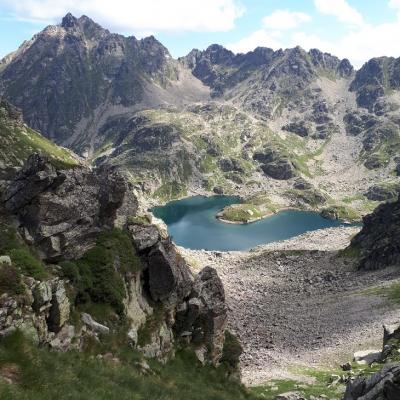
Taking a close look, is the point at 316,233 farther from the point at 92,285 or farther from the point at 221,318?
the point at 92,285

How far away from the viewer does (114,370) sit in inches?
953

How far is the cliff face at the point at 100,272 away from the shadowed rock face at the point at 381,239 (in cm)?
7708

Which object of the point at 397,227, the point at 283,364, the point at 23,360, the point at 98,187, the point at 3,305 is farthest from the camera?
the point at 397,227

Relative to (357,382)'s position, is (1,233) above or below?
above

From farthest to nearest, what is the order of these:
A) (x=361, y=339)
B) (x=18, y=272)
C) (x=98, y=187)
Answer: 1. (x=361, y=339)
2. (x=98, y=187)
3. (x=18, y=272)

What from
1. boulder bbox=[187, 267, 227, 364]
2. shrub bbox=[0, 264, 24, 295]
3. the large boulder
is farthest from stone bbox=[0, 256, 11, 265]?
boulder bbox=[187, 267, 227, 364]

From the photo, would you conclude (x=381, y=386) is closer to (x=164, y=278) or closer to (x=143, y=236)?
(x=164, y=278)

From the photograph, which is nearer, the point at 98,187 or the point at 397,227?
the point at 98,187

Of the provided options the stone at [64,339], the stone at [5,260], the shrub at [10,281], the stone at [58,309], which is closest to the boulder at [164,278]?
the stone at [64,339]

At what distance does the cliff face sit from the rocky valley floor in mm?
19393

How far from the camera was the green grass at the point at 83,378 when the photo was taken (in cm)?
1639

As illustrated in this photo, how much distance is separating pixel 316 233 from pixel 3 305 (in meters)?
182

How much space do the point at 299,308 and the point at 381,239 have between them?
40.0 metres

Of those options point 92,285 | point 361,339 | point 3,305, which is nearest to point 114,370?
point 3,305
